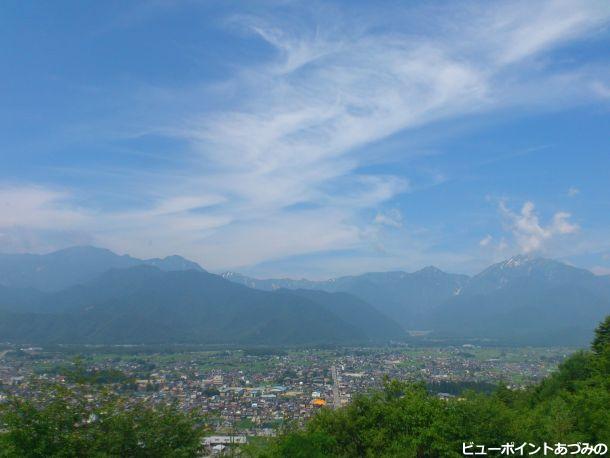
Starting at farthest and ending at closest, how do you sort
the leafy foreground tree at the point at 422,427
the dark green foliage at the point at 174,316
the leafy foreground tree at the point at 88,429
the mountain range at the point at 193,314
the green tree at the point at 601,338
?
the mountain range at the point at 193,314, the dark green foliage at the point at 174,316, the green tree at the point at 601,338, the leafy foreground tree at the point at 422,427, the leafy foreground tree at the point at 88,429

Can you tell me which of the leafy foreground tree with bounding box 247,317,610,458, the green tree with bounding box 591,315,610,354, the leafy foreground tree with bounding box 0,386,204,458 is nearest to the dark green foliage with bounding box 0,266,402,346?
the green tree with bounding box 591,315,610,354

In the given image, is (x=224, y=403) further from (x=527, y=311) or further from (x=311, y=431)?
(x=527, y=311)

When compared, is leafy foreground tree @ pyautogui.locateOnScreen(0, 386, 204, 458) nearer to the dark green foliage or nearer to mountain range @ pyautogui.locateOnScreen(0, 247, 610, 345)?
mountain range @ pyautogui.locateOnScreen(0, 247, 610, 345)

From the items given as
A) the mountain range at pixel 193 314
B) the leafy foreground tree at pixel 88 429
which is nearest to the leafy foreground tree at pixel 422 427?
the leafy foreground tree at pixel 88 429

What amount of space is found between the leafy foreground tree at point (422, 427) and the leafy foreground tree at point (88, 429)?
170 cm

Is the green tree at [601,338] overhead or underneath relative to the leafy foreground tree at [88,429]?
overhead

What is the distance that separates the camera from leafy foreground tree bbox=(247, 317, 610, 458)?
10477 mm

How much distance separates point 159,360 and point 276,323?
226 ft

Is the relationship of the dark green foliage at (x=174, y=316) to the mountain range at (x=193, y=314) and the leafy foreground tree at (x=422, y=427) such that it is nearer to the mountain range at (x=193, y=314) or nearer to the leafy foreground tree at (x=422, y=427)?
the mountain range at (x=193, y=314)

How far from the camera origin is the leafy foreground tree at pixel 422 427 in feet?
34.4

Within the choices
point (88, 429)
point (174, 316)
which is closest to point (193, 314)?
point (174, 316)

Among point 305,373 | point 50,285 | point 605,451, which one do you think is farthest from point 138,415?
point 50,285

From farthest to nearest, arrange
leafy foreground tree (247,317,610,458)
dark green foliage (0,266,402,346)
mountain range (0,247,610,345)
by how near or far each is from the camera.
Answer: mountain range (0,247,610,345), dark green foliage (0,266,402,346), leafy foreground tree (247,317,610,458)

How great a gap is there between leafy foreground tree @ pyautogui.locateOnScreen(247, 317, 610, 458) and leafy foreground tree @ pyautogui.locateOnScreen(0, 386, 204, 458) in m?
1.70
